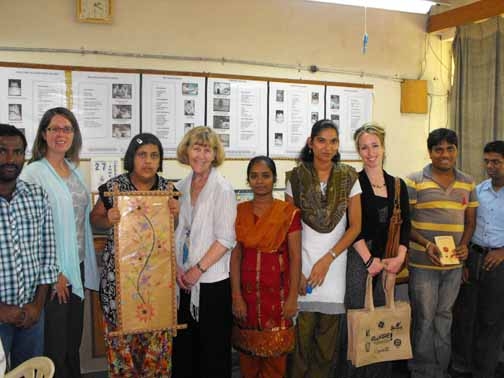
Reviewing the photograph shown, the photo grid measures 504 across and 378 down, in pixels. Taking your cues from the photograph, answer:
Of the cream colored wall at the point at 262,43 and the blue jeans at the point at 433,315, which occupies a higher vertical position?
the cream colored wall at the point at 262,43

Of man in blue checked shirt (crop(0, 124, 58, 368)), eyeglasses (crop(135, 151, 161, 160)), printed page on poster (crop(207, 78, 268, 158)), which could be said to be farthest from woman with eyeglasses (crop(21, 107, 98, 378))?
printed page on poster (crop(207, 78, 268, 158))

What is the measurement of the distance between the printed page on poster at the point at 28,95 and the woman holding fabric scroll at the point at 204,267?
1566 millimetres

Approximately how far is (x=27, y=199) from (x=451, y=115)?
12.2 ft

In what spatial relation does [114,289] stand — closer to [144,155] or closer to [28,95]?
[144,155]

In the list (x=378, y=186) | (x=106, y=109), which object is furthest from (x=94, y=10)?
(x=378, y=186)

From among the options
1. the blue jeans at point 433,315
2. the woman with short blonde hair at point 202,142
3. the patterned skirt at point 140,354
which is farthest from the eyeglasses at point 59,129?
the blue jeans at point 433,315

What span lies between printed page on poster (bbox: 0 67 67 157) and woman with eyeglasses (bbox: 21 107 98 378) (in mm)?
1309

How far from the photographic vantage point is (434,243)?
2779mm

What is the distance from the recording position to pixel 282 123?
412 centimetres

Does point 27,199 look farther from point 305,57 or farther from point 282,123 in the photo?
point 305,57

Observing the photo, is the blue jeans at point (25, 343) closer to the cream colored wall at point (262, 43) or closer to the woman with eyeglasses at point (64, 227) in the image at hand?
the woman with eyeglasses at point (64, 227)

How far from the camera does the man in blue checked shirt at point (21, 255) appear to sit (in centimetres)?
194

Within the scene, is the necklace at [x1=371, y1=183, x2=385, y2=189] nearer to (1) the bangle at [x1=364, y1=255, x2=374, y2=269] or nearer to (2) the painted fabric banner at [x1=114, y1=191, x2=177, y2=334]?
(1) the bangle at [x1=364, y1=255, x2=374, y2=269]

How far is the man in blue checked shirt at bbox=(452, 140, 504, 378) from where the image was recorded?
2.90m
